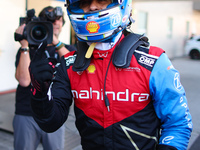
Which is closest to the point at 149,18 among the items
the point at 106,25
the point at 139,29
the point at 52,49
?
the point at 139,29

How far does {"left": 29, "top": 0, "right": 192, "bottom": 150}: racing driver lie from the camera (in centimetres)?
137

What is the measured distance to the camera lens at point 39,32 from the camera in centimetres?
205

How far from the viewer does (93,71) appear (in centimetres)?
149

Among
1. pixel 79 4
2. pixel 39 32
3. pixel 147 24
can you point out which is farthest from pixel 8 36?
pixel 147 24

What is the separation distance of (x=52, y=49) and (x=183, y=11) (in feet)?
55.5

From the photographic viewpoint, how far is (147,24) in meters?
13.1

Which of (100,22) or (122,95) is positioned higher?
(100,22)

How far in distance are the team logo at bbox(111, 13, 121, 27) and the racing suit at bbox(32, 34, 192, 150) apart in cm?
15

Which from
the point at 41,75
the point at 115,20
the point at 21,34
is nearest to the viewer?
the point at 41,75

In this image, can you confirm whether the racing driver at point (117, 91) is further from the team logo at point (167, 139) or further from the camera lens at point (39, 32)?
the camera lens at point (39, 32)

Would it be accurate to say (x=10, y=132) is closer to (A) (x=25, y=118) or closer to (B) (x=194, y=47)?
(A) (x=25, y=118)

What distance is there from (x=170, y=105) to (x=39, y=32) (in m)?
1.27

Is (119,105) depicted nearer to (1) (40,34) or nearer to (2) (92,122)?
(2) (92,122)

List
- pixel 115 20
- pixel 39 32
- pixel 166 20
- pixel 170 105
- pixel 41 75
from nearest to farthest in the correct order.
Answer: pixel 41 75 < pixel 170 105 < pixel 115 20 < pixel 39 32 < pixel 166 20
